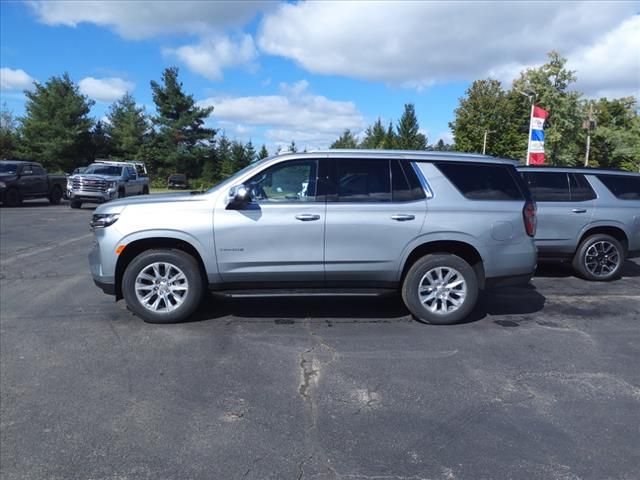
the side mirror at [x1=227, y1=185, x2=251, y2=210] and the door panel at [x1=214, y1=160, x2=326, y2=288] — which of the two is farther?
the door panel at [x1=214, y1=160, x2=326, y2=288]

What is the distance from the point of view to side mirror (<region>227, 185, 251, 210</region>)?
5113mm

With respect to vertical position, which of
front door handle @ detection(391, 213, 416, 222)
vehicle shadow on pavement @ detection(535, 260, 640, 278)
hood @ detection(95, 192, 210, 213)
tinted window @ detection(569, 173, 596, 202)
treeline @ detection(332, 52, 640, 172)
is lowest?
vehicle shadow on pavement @ detection(535, 260, 640, 278)

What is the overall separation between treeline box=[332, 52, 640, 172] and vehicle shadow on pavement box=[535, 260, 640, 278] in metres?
32.2

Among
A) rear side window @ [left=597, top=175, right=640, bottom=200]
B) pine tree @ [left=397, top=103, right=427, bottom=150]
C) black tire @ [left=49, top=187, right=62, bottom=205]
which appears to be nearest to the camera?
rear side window @ [left=597, top=175, right=640, bottom=200]

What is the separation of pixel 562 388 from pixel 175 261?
12.5 feet

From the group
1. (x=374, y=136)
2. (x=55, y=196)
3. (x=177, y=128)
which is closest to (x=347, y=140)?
(x=374, y=136)

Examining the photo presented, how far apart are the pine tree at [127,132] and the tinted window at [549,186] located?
1930 inches

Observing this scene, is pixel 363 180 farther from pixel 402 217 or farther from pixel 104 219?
pixel 104 219

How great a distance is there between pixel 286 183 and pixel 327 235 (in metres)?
0.73

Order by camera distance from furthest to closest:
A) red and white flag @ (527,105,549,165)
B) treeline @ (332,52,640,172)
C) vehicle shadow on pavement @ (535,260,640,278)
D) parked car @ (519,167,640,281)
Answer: treeline @ (332,52,640,172) < red and white flag @ (527,105,549,165) < vehicle shadow on pavement @ (535,260,640,278) < parked car @ (519,167,640,281)

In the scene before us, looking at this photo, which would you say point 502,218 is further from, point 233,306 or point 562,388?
point 233,306

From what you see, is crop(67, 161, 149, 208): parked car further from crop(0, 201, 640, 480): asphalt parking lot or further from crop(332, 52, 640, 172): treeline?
crop(332, 52, 640, 172): treeline

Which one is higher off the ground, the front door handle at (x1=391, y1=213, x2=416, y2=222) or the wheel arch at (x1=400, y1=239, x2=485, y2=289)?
the front door handle at (x1=391, y1=213, x2=416, y2=222)

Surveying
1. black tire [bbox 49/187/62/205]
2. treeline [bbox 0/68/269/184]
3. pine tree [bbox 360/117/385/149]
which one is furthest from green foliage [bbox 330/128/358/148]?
black tire [bbox 49/187/62/205]
